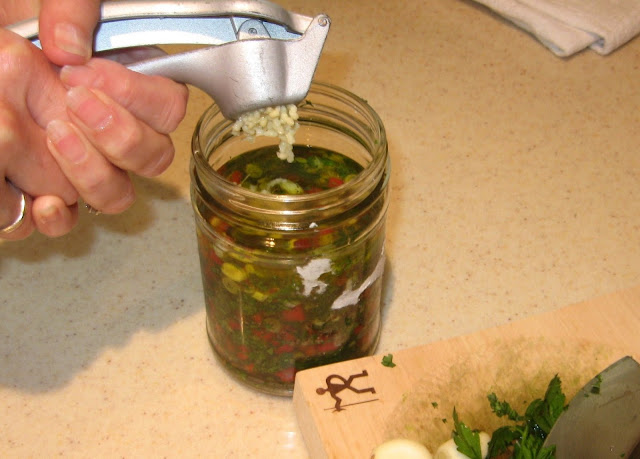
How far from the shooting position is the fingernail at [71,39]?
2.11ft

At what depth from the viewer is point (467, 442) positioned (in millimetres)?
697

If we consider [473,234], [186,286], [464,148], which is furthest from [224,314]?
[464,148]

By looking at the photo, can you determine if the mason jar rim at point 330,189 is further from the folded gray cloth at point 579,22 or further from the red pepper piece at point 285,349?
the folded gray cloth at point 579,22

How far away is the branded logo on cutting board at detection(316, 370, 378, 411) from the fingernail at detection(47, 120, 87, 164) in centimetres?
31

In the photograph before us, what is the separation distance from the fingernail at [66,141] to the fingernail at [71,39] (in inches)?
2.7

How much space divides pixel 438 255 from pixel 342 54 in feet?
1.43

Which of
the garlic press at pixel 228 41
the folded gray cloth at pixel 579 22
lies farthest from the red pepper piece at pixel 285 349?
the folded gray cloth at pixel 579 22

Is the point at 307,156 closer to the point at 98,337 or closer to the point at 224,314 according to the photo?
the point at 224,314

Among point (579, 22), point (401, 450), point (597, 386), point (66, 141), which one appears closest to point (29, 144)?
point (66, 141)

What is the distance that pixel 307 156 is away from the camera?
804 millimetres

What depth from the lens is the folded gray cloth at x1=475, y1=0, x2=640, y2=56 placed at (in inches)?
49.7

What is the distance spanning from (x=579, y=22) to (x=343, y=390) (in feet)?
2.68

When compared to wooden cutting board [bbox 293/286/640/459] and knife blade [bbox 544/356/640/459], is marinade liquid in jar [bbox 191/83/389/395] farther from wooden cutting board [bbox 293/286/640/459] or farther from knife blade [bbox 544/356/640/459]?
knife blade [bbox 544/356/640/459]

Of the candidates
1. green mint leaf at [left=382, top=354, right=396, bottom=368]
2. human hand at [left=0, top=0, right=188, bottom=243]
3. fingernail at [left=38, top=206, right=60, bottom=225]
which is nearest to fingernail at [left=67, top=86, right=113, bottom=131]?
human hand at [left=0, top=0, right=188, bottom=243]
